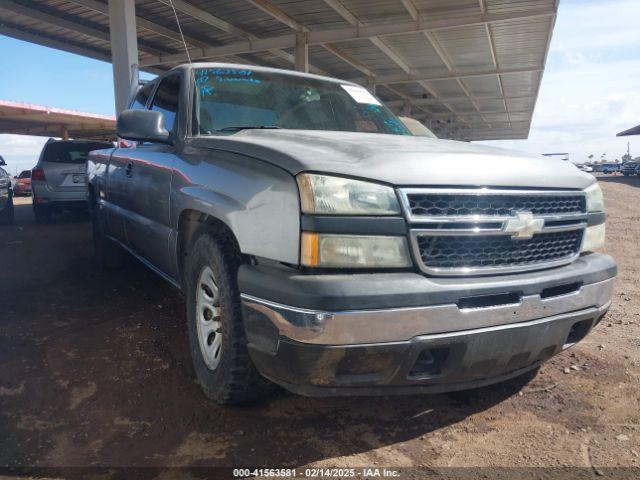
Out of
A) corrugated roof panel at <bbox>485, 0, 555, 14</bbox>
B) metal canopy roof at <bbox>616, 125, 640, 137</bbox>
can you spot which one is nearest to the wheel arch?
corrugated roof panel at <bbox>485, 0, 555, 14</bbox>

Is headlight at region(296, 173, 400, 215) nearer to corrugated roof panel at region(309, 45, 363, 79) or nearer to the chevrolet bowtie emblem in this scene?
the chevrolet bowtie emblem

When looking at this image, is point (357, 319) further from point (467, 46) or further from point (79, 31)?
point (467, 46)

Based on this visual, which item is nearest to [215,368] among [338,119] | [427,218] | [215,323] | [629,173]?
[215,323]

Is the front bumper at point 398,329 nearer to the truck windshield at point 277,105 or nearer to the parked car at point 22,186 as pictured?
the truck windshield at point 277,105

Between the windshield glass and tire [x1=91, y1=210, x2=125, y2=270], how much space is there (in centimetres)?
534

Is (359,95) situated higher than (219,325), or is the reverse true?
(359,95)

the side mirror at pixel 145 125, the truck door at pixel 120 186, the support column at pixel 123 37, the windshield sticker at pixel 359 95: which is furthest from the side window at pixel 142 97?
the support column at pixel 123 37

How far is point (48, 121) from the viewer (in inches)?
1104

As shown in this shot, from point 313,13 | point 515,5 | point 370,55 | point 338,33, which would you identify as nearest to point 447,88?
point 370,55

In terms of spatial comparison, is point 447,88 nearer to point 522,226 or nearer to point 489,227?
point 522,226

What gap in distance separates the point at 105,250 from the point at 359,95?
3.34 metres

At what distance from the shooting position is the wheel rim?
2.63 metres

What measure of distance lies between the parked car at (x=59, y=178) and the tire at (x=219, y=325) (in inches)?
340

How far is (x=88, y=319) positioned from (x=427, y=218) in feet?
10.4
